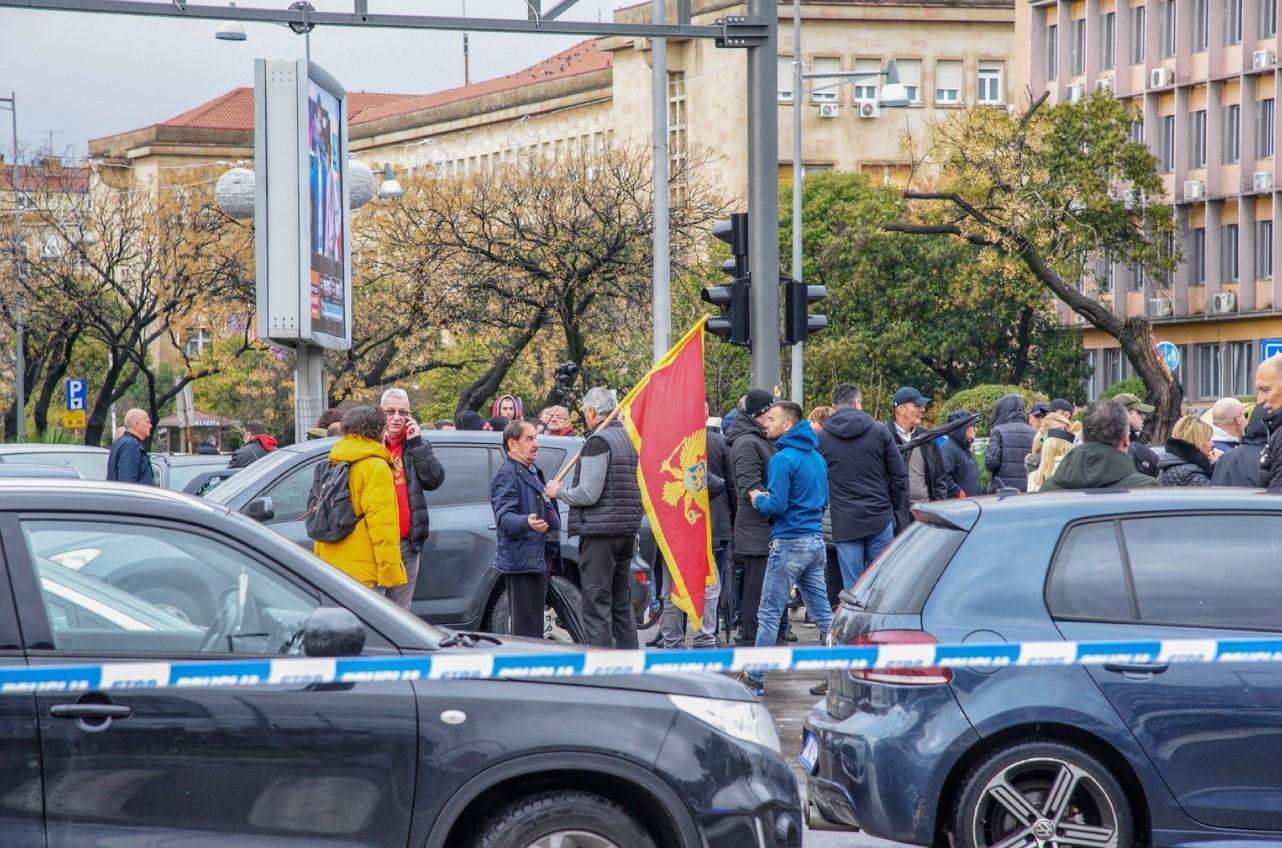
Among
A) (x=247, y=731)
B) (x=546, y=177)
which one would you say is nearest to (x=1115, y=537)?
(x=247, y=731)

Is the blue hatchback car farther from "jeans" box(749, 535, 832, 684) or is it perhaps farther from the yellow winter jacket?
"jeans" box(749, 535, 832, 684)

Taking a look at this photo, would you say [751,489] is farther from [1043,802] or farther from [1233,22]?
Result: [1233,22]

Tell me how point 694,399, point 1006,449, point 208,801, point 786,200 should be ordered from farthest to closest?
point 786,200
point 1006,449
point 694,399
point 208,801

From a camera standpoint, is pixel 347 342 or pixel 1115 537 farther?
pixel 347 342

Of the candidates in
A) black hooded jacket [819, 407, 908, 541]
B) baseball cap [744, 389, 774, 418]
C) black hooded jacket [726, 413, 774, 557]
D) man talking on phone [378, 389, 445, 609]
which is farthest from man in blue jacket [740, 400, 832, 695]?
man talking on phone [378, 389, 445, 609]

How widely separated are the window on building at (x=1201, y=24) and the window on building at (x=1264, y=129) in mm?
3423

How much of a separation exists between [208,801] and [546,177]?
31.9 metres

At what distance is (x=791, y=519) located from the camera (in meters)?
11.1

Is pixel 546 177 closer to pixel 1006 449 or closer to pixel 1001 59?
pixel 1006 449

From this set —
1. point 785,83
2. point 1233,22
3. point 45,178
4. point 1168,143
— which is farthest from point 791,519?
point 785,83

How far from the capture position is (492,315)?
109ft

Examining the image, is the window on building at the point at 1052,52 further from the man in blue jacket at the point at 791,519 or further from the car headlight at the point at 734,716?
the car headlight at the point at 734,716

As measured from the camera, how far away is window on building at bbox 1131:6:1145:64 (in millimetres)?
63722

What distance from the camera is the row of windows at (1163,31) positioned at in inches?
2319
